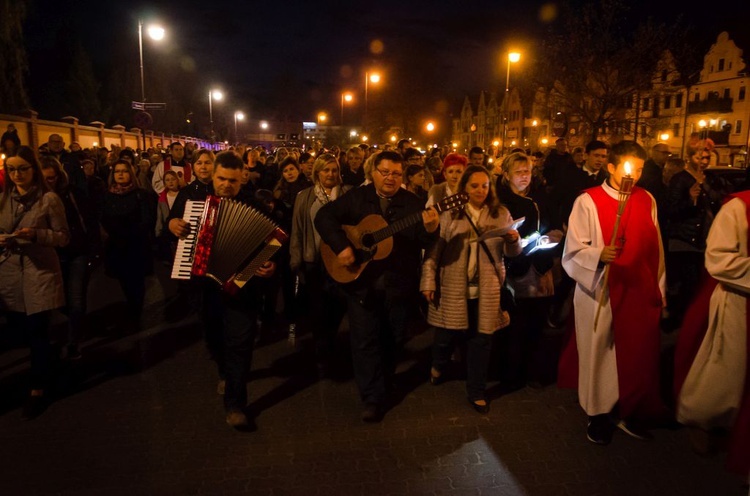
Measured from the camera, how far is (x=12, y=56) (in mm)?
35000

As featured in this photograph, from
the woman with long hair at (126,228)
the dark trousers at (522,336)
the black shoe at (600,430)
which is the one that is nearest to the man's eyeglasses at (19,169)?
the woman with long hair at (126,228)

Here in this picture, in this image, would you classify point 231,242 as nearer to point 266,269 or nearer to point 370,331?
point 266,269

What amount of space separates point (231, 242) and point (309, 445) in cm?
166

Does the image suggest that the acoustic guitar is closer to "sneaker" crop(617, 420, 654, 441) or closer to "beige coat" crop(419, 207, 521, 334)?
"beige coat" crop(419, 207, 521, 334)

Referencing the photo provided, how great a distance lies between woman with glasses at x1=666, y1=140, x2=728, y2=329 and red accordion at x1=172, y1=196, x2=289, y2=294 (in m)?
5.30

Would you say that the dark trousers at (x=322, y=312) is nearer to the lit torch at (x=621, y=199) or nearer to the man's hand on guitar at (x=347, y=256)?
the man's hand on guitar at (x=347, y=256)

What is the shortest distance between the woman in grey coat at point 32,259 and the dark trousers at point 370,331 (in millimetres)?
2614

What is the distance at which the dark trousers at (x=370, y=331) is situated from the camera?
4.84 meters

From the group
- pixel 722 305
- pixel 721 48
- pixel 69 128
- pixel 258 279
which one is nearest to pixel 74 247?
pixel 258 279

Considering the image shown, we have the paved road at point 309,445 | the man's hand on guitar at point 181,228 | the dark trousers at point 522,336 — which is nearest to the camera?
the paved road at point 309,445

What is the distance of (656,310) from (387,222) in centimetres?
217

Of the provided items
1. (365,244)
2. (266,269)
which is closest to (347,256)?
(365,244)

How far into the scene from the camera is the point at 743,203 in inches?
161

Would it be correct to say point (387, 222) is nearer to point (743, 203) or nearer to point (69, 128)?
point (743, 203)
